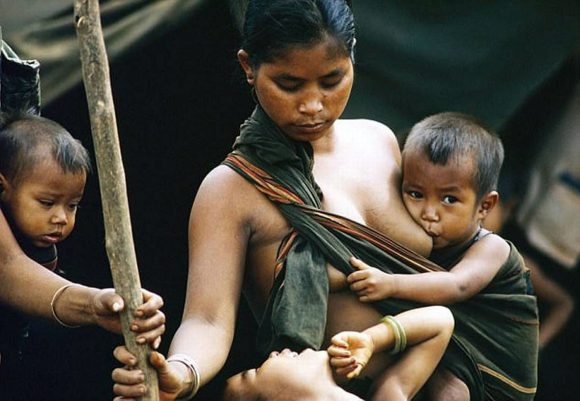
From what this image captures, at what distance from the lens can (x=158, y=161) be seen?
5766 mm

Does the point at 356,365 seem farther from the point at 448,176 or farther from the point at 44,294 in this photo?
the point at 44,294

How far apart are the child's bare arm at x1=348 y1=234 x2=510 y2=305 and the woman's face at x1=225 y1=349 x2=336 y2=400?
0.85 feet

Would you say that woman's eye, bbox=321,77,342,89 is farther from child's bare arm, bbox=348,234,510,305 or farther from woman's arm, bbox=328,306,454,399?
woman's arm, bbox=328,306,454,399

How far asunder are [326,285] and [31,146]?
873 mm

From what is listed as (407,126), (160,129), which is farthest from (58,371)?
(407,126)

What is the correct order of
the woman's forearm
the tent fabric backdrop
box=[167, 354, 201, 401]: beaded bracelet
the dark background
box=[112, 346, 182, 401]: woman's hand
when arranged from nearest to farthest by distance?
box=[112, 346, 182, 401]: woman's hand, box=[167, 354, 201, 401]: beaded bracelet, the woman's forearm, the tent fabric backdrop, the dark background

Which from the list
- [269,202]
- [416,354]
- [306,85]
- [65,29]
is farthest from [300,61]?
[65,29]

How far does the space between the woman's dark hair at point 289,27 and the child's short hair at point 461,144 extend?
0.40 metres

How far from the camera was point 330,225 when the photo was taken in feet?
12.9

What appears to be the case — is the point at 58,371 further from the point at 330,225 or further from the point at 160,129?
the point at 330,225

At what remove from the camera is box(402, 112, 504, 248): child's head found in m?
4.11

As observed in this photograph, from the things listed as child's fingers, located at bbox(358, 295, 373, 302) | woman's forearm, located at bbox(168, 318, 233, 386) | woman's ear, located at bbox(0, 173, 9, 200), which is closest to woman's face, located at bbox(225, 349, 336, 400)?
woman's forearm, located at bbox(168, 318, 233, 386)

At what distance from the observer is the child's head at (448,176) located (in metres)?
4.11

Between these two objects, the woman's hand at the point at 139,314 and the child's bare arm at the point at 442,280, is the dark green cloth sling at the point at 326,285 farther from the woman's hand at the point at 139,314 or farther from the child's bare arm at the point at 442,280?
the woman's hand at the point at 139,314
